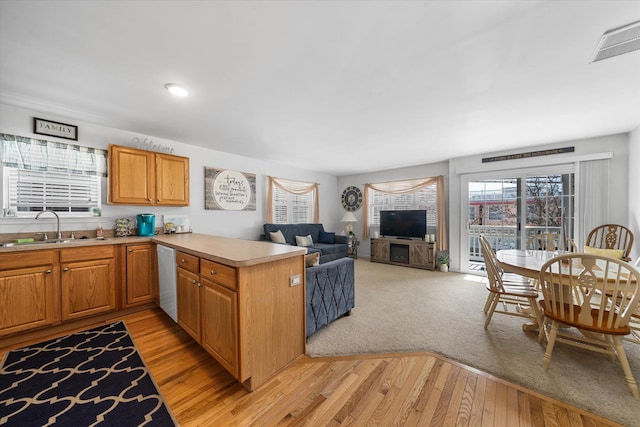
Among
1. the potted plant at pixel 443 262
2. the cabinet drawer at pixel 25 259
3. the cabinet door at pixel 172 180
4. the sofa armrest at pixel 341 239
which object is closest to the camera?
the cabinet drawer at pixel 25 259

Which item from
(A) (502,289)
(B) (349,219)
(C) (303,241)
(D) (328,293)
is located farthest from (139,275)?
(B) (349,219)

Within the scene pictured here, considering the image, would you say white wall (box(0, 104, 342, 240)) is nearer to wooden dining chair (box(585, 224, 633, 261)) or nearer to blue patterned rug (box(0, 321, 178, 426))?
blue patterned rug (box(0, 321, 178, 426))

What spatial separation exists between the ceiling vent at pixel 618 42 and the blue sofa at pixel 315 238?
13.6 feet

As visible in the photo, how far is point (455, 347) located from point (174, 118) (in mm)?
3946

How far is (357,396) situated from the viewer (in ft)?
5.03

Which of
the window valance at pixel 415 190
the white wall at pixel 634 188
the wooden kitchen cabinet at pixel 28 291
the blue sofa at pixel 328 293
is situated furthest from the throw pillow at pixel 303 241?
the white wall at pixel 634 188

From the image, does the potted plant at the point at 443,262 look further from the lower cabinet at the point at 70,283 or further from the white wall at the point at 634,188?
the lower cabinet at the point at 70,283

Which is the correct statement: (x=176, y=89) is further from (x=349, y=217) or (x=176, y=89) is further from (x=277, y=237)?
(x=349, y=217)

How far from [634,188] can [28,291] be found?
7.26 m

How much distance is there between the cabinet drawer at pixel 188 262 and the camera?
1951mm

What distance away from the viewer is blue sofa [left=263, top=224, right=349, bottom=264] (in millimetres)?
4875

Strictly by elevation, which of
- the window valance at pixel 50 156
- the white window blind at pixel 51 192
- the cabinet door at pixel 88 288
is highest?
the window valance at pixel 50 156

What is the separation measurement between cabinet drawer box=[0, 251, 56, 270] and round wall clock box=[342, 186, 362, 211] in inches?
227

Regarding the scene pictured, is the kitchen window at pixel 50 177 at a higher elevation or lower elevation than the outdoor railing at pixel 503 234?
higher
